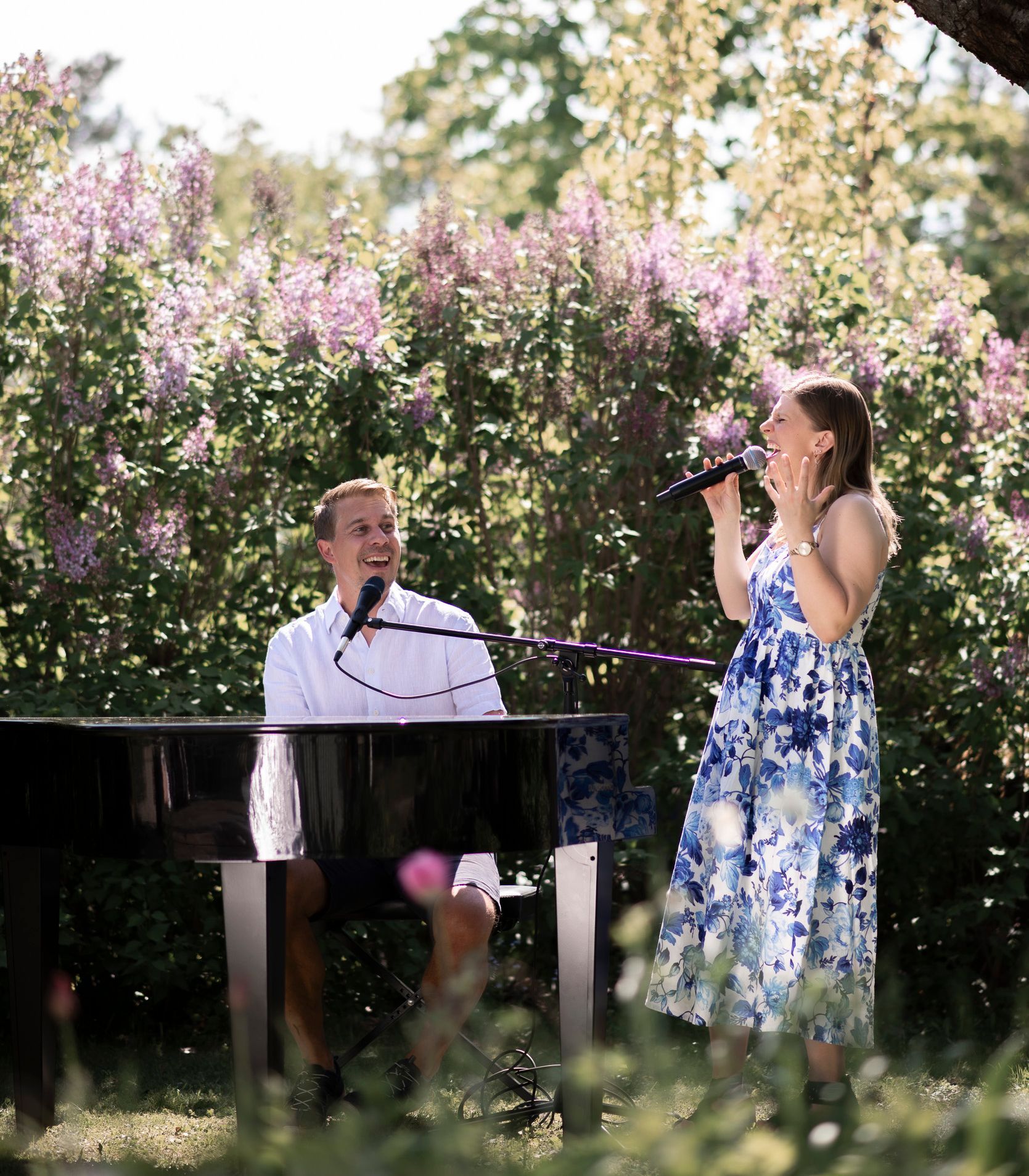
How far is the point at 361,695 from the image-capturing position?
3869 millimetres

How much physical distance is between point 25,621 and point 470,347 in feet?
6.31

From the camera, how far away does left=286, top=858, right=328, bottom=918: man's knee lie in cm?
354

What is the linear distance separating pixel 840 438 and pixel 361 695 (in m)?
1.45

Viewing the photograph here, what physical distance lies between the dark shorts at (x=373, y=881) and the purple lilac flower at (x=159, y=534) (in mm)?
1632

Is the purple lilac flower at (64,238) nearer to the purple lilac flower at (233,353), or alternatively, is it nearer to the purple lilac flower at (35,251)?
the purple lilac flower at (35,251)

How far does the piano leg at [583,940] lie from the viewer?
3.19 meters

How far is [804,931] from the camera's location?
10.5 feet

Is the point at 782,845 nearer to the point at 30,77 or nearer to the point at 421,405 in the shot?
the point at 421,405

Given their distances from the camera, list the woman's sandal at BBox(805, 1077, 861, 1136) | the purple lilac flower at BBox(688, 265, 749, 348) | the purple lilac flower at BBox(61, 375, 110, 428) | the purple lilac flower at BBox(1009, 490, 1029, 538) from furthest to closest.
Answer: the purple lilac flower at BBox(688, 265, 749, 348), the purple lilac flower at BBox(1009, 490, 1029, 538), the purple lilac flower at BBox(61, 375, 110, 428), the woman's sandal at BBox(805, 1077, 861, 1136)

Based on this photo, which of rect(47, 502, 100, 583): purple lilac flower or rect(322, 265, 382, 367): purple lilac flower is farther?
rect(322, 265, 382, 367): purple lilac flower

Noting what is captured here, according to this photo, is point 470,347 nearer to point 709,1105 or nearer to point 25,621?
point 25,621

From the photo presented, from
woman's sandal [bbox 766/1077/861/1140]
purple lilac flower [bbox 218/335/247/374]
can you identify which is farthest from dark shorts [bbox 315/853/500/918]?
purple lilac flower [bbox 218/335/247/374]

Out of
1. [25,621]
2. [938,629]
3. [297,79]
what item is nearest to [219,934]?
[25,621]

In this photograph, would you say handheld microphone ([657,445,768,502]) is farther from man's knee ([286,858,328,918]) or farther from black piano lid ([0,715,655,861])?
man's knee ([286,858,328,918])
